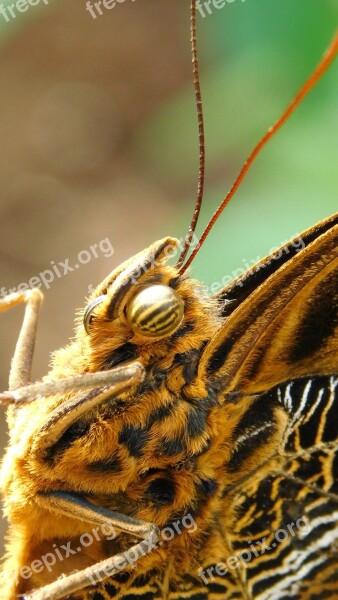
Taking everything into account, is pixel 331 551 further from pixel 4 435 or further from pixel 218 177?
pixel 218 177

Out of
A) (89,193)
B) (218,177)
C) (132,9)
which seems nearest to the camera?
(218,177)

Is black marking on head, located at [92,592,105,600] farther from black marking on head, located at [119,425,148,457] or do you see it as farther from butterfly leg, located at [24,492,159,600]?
black marking on head, located at [119,425,148,457]

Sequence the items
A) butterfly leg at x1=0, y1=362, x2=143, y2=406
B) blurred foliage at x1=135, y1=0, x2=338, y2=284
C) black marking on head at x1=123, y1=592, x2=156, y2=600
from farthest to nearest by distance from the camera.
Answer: blurred foliage at x1=135, y1=0, x2=338, y2=284
black marking on head at x1=123, y1=592, x2=156, y2=600
butterfly leg at x1=0, y1=362, x2=143, y2=406

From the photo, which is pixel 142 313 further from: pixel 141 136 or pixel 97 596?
pixel 141 136

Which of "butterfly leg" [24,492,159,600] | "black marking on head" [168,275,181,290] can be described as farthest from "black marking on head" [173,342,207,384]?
"butterfly leg" [24,492,159,600]

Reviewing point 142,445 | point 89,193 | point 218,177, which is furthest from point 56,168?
point 142,445
